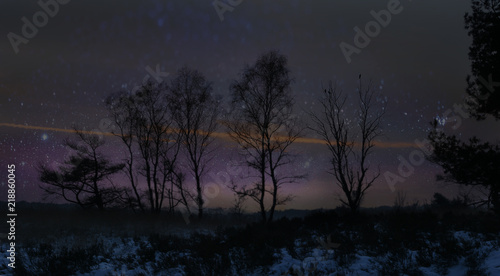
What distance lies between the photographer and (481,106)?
19.8 m

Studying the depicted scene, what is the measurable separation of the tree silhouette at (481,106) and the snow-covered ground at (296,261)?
7622 mm

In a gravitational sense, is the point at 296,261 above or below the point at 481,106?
below

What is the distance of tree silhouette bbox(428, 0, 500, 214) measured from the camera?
1920cm

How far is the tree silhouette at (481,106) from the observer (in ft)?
63.0

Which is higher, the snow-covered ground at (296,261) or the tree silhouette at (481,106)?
the tree silhouette at (481,106)

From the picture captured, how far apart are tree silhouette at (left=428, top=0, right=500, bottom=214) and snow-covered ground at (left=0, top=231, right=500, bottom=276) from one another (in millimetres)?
7622

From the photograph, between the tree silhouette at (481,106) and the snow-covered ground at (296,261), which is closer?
the snow-covered ground at (296,261)

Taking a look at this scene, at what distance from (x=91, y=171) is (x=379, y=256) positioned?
24.8 meters

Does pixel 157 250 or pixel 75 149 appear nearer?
pixel 157 250

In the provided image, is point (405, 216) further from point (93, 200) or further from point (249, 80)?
point (93, 200)

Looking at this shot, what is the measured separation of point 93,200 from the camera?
30.3 metres

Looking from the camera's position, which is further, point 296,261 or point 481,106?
point 481,106

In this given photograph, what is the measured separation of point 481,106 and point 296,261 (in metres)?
14.1

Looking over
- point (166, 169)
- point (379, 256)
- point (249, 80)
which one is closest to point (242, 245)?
point (379, 256)
